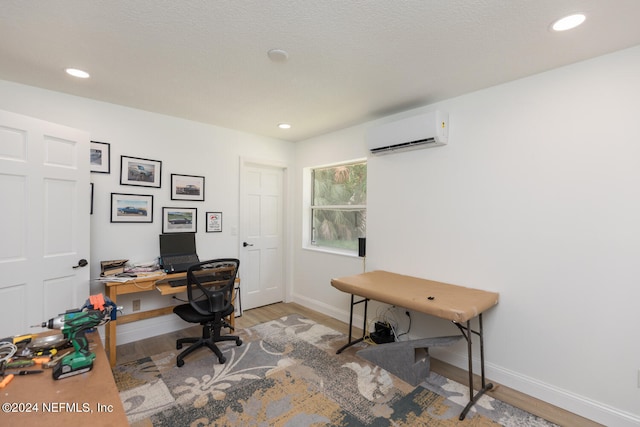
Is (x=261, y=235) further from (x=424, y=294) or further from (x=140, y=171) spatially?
(x=424, y=294)

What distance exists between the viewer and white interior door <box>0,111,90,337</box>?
216 cm

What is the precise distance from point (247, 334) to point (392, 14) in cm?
323

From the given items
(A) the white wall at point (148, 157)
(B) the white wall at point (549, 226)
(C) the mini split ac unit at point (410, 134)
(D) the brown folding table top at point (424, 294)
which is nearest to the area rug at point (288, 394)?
(B) the white wall at point (549, 226)

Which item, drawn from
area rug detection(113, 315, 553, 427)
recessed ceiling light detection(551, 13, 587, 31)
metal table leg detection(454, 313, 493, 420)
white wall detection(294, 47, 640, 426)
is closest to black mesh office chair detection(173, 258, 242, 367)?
area rug detection(113, 315, 553, 427)

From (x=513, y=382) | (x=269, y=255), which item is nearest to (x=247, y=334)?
(x=269, y=255)

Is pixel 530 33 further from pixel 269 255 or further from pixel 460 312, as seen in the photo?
pixel 269 255

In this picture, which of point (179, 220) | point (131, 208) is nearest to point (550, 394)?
point (179, 220)

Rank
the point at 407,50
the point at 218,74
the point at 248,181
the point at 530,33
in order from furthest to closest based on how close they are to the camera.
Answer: the point at 248,181, the point at 218,74, the point at 407,50, the point at 530,33

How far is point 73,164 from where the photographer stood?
2.55m

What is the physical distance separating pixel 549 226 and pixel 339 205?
231cm

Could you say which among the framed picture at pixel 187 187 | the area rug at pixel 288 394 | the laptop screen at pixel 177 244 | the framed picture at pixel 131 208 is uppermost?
the framed picture at pixel 187 187

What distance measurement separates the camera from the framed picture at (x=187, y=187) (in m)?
3.43

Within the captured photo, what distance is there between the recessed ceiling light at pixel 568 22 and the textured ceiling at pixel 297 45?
4cm

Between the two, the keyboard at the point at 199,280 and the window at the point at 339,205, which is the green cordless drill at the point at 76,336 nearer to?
the keyboard at the point at 199,280
